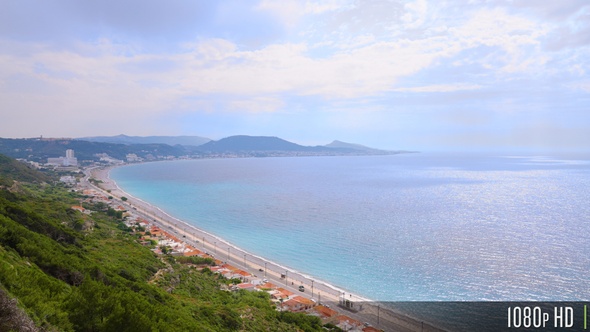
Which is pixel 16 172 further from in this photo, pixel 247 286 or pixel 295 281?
pixel 295 281

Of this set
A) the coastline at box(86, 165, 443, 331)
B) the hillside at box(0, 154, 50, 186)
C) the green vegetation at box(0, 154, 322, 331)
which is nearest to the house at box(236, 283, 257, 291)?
the green vegetation at box(0, 154, 322, 331)

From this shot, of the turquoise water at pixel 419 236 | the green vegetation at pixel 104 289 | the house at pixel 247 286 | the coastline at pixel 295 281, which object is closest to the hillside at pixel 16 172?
the turquoise water at pixel 419 236

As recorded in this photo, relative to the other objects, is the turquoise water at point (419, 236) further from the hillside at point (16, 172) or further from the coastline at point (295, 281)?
the hillside at point (16, 172)

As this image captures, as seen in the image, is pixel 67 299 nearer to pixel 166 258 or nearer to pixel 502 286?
pixel 166 258

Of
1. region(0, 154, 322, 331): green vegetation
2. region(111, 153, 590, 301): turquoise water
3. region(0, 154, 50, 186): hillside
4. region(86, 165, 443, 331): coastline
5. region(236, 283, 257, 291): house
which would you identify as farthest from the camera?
region(0, 154, 50, 186): hillside

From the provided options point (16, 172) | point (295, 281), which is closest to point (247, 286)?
point (295, 281)

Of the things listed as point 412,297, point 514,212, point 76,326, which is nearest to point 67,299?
point 76,326

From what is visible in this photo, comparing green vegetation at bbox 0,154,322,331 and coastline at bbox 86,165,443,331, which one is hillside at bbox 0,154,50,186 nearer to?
coastline at bbox 86,165,443,331
